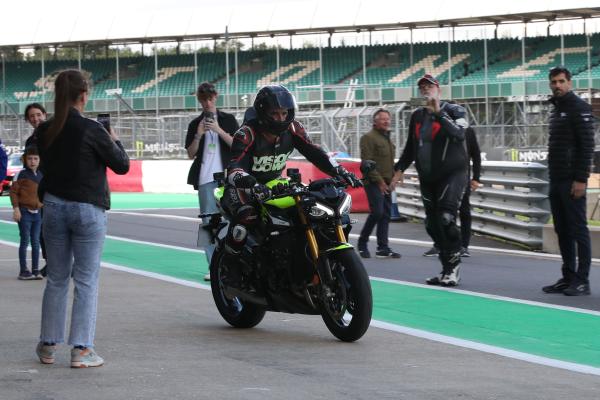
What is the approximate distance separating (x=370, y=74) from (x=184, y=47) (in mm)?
11461

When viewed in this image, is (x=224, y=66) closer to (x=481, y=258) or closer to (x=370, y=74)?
(x=370, y=74)

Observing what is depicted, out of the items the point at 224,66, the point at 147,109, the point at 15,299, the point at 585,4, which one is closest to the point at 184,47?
the point at 224,66

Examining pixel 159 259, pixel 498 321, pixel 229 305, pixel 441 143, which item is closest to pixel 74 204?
pixel 229 305

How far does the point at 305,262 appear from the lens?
800cm

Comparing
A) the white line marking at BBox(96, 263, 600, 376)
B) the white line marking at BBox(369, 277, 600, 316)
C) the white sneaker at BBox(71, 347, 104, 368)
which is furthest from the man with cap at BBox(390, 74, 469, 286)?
the white sneaker at BBox(71, 347, 104, 368)

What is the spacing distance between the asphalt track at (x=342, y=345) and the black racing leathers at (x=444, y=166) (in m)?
0.50

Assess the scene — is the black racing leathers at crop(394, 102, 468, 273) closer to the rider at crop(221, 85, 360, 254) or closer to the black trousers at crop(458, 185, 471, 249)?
the rider at crop(221, 85, 360, 254)

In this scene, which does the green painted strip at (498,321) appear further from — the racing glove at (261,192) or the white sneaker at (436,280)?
the racing glove at (261,192)

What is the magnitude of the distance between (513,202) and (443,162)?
236 inches

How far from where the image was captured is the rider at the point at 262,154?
27.1 feet

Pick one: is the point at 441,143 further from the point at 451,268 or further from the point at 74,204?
the point at 74,204

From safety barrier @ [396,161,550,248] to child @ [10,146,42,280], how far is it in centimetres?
625

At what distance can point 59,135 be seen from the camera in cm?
692

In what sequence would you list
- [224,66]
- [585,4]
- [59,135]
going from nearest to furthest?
[59,135] → [585,4] → [224,66]
